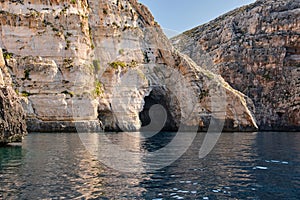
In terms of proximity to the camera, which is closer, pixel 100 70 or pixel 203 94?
pixel 100 70

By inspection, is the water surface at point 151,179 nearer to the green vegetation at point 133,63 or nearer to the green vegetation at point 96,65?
the green vegetation at point 96,65

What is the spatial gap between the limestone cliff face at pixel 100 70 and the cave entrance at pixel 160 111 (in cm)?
26

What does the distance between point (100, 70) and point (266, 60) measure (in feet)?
147

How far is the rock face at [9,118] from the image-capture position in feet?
83.0

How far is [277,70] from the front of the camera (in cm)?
8262

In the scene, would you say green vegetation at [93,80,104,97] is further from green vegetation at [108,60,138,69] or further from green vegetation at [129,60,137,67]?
green vegetation at [129,60,137,67]

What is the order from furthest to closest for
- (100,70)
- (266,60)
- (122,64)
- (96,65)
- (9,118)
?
1. (266,60)
2. (122,64)
3. (96,65)
4. (100,70)
5. (9,118)

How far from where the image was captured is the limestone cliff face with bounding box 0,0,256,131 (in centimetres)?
4803

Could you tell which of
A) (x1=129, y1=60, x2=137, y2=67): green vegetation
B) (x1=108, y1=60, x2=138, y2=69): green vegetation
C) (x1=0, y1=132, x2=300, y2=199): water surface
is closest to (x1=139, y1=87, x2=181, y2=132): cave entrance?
(x1=129, y1=60, x2=137, y2=67): green vegetation

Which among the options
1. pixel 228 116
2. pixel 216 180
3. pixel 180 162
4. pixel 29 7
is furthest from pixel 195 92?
pixel 216 180

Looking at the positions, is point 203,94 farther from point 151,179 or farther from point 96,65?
point 151,179

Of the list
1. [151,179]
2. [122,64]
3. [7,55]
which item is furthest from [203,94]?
[151,179]

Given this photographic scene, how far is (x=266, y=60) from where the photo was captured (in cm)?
8288

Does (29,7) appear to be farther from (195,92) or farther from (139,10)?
(195,92)
